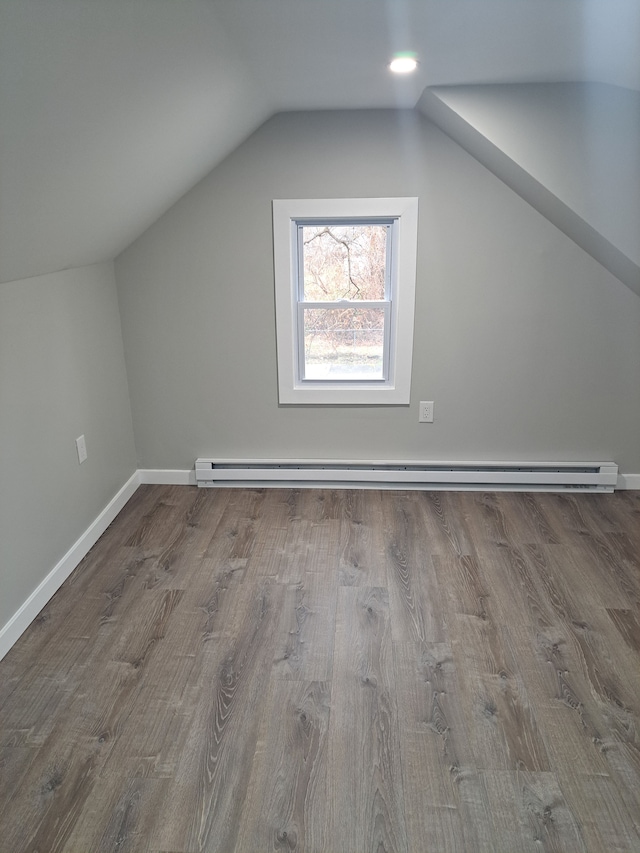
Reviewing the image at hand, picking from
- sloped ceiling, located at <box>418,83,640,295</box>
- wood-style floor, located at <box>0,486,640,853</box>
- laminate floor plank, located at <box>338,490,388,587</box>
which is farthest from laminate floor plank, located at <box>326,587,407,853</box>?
sloped ceiling, located at <box>418,83,640,295</box>

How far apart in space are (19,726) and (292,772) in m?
0.87

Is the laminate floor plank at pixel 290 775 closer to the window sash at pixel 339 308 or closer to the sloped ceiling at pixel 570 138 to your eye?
the window sash at pixel 339 308

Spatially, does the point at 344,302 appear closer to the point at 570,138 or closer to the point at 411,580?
the point at 570,138

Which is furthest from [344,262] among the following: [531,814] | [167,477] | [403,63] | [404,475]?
[531,814]

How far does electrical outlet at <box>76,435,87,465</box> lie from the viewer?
2.64 m

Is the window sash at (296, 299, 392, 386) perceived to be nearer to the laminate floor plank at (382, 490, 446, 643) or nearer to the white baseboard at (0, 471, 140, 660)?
the laminate floor plank at (382, 490, 446, 643)

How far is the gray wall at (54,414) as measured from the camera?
2.12m

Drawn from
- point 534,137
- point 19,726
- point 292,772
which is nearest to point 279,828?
point 292,772

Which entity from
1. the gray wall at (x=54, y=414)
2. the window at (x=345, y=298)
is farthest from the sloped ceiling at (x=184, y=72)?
the window at (x=345, y=298)

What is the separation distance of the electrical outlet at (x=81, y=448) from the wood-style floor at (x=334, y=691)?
0.44 metres

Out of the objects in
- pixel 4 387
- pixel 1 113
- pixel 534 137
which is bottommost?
pixel 4 387

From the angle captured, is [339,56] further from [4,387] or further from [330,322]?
[4,387]

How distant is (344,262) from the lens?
308 centimetres

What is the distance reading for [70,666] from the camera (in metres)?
2.02
